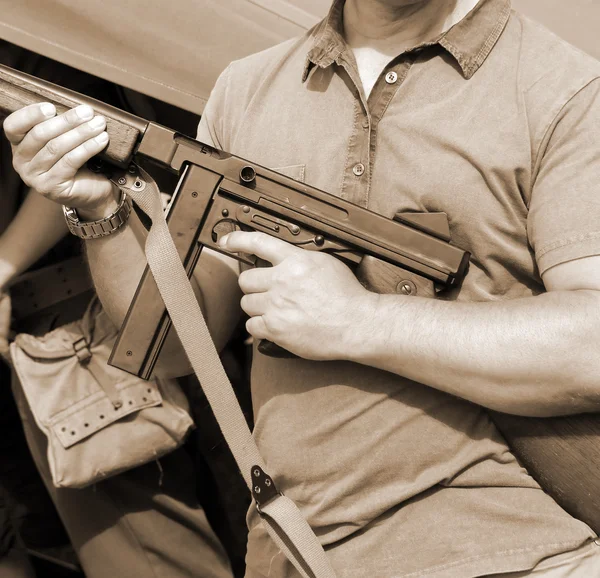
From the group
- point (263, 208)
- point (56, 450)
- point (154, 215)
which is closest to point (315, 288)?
point (263, 208)

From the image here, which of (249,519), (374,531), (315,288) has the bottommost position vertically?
(249,519)

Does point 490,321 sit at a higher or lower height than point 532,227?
lower

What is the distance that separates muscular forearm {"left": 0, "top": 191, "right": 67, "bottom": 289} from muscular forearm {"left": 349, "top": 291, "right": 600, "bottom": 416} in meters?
0.78

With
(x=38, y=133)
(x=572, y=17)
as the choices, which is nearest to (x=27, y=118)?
(x=38, y=133)

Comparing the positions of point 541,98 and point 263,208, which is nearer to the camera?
point 541,98

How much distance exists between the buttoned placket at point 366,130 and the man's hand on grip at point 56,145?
38 centimetres

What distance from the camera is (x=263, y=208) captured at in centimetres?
98

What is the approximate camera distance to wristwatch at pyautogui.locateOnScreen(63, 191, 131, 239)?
106cm

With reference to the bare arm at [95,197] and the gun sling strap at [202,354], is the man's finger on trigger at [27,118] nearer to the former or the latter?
the bare arm at [95,197]

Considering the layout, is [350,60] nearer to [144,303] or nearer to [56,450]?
[144,303]

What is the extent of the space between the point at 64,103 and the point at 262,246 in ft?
1.22

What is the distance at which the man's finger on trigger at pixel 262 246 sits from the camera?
37.6 inches

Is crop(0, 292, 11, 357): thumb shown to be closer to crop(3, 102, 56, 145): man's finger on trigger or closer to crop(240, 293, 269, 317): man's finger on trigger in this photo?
crop(3, 102, 56, 145): man's finger on trigger

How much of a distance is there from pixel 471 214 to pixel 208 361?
0.45 meters
